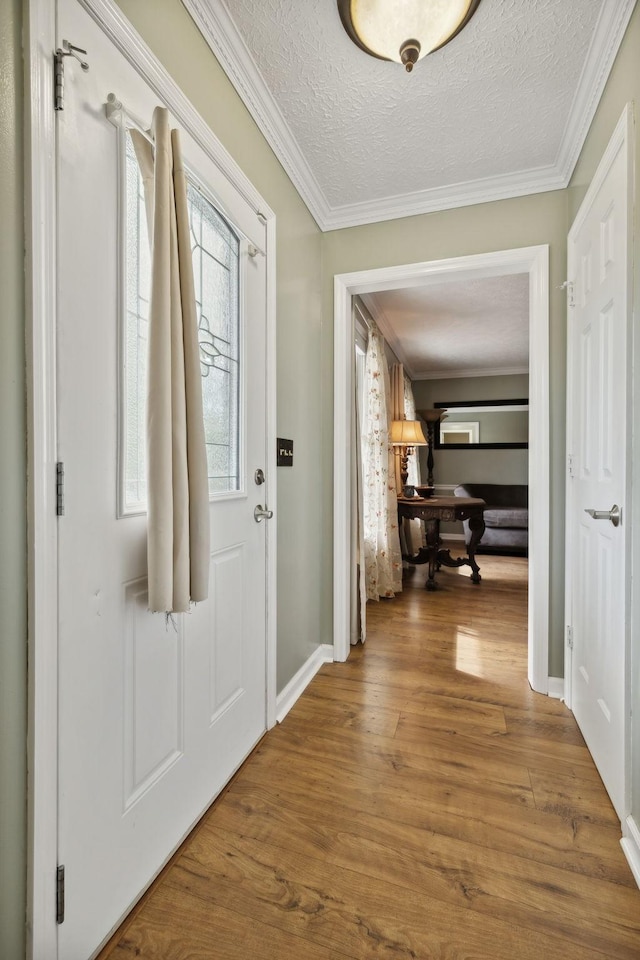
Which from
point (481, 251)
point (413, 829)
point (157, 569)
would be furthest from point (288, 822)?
point (481, 251)

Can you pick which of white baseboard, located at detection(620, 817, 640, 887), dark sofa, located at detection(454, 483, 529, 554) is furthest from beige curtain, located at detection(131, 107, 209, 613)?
dark sofa, located at detection(454, 483, 529, 554)

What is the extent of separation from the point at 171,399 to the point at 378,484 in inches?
113

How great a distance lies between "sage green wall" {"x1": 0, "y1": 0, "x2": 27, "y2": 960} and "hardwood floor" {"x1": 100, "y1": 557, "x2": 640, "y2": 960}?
1.27ft

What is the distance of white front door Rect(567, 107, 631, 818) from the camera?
1324 mm

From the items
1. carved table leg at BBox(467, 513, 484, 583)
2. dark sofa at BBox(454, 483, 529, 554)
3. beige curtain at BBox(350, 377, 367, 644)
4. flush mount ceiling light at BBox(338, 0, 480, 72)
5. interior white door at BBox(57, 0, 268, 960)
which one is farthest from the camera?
dark sofa at BBox(454, 483, 529, 554)

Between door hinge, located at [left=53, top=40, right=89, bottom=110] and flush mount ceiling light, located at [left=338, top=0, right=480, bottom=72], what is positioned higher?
flush mount ceiling light, located at [left=338, top=0, right=480, bottom=72]

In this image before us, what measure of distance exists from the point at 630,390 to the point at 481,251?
1.31 metres

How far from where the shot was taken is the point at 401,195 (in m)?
2.27

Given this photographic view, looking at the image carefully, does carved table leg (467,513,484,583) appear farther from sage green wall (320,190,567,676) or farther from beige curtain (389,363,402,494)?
sage green wall (320,190,567,676)

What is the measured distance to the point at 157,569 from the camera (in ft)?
3.31

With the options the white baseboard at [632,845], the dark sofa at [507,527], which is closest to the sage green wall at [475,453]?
the dark sofa at [507,527]

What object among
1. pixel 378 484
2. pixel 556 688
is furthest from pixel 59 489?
pixel 378 484

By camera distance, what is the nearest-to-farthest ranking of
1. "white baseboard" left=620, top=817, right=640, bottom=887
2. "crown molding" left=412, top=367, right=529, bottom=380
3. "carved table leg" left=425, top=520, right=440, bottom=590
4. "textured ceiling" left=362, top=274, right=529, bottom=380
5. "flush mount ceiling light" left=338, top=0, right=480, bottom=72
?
1. "white baseboard" left=620, top=817, right=640, bottom=887
2. "flush mount ceiling light" left=338, top=0, right=480, bottom=72
3. "textured ceiling" left=362, top=274, right=529, bottom=380
4. "carved table leg" left=425, top=520, right=440, bottom=590
5. "crown molding" left=412, top=367, right=529, bottom=380

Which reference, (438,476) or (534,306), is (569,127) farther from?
(438,476)
